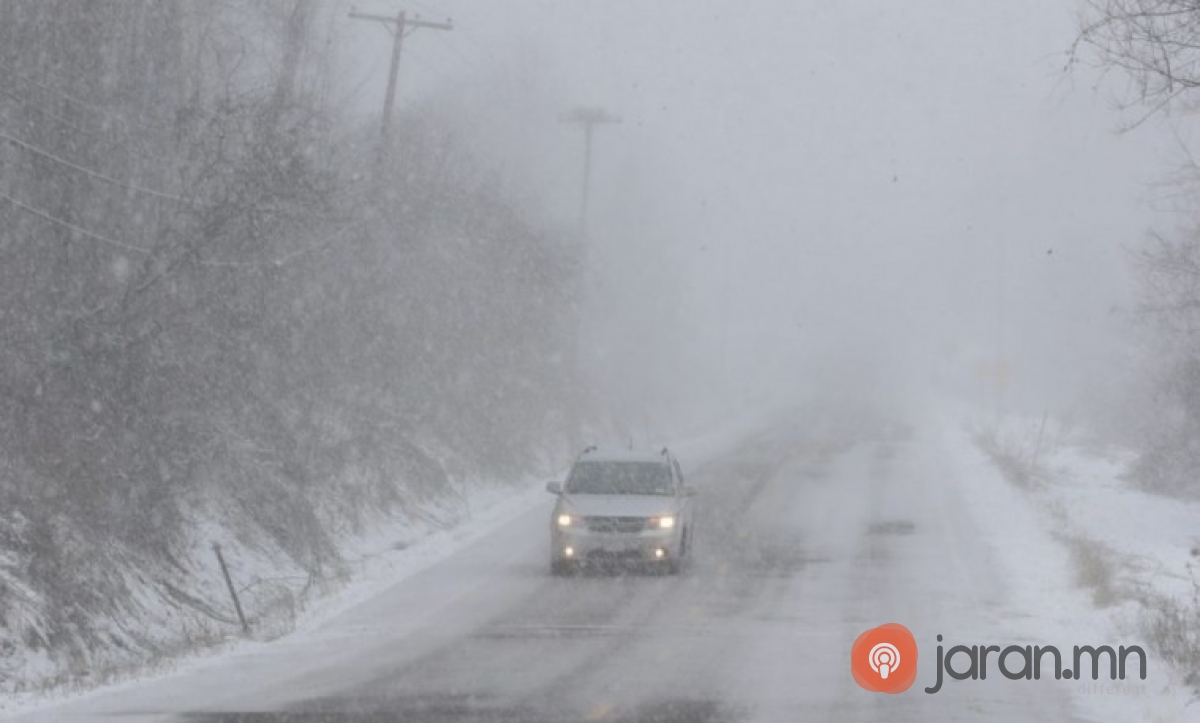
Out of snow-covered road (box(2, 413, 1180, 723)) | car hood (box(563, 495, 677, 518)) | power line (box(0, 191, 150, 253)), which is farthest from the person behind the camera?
car hood (box(563, 495, 677, 518))

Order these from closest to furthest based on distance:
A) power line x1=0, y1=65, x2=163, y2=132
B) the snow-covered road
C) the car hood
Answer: the snow-covered road → power line x1=0, y1=65, x2=163, y2=132 → the car hood

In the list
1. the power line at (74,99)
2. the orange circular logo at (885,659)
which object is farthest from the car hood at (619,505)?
the power line at (74,99)

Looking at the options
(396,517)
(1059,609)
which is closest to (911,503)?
(396,517)

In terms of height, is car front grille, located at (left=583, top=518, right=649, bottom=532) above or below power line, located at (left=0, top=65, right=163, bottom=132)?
below

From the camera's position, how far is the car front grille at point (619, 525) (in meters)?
20.8

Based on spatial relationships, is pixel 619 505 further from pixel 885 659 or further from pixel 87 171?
pixel 87 171

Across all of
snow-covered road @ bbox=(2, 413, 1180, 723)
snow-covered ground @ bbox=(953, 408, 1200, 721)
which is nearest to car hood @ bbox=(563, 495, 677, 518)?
snow-covered road @ bbox=(2, 413, 1180, 723)

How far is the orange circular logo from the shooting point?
42.5ft

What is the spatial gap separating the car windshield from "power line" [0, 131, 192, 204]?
7.07 meters

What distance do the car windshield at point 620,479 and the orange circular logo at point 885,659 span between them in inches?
245

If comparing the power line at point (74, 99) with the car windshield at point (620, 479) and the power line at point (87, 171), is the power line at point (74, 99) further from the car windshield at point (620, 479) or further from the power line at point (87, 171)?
the car windshield at point (620, 479)

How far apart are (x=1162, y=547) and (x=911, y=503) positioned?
603cm

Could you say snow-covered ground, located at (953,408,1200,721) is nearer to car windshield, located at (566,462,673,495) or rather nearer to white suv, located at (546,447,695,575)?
white suv, located at (546,447,695,575)

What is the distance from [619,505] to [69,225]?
8147 mm
